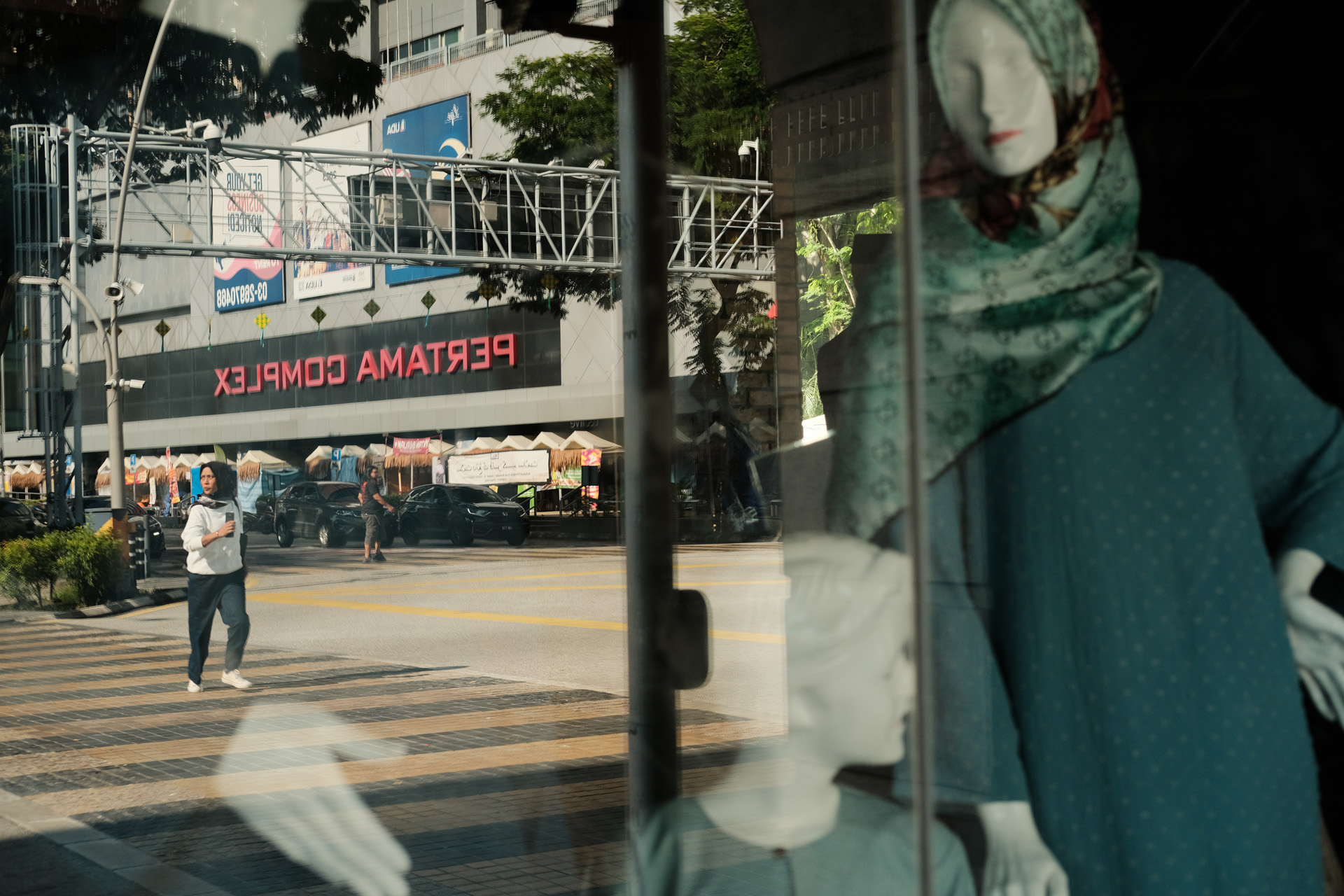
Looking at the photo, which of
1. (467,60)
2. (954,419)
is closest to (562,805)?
(467,60)

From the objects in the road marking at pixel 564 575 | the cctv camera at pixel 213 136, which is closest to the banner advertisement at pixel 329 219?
the cctv camera at pixel 213 136

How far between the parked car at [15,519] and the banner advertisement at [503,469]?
174 cm

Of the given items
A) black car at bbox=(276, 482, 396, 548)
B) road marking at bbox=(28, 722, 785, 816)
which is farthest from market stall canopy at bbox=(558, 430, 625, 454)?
black car at bbox=(276, 482, 396, 548)

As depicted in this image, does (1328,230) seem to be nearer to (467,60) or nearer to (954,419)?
(954,419)

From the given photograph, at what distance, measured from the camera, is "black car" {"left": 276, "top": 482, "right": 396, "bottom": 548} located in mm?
7410

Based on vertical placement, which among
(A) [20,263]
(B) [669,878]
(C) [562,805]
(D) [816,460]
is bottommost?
(C) [562,805]

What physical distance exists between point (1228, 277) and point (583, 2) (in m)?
1.39

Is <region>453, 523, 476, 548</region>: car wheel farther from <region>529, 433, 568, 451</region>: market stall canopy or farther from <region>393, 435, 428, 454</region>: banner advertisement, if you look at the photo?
<region>529, 433, 568, 451</region>: market stall canopy

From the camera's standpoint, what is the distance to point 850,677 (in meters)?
1.96

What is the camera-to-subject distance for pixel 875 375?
6.42ft

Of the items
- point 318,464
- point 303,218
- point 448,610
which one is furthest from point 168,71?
point 448,610

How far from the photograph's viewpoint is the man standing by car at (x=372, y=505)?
308 inches

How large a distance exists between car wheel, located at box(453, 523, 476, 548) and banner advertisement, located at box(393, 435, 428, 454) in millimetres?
2039

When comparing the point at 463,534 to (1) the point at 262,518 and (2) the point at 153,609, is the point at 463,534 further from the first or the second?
(2) the point at 153,609
